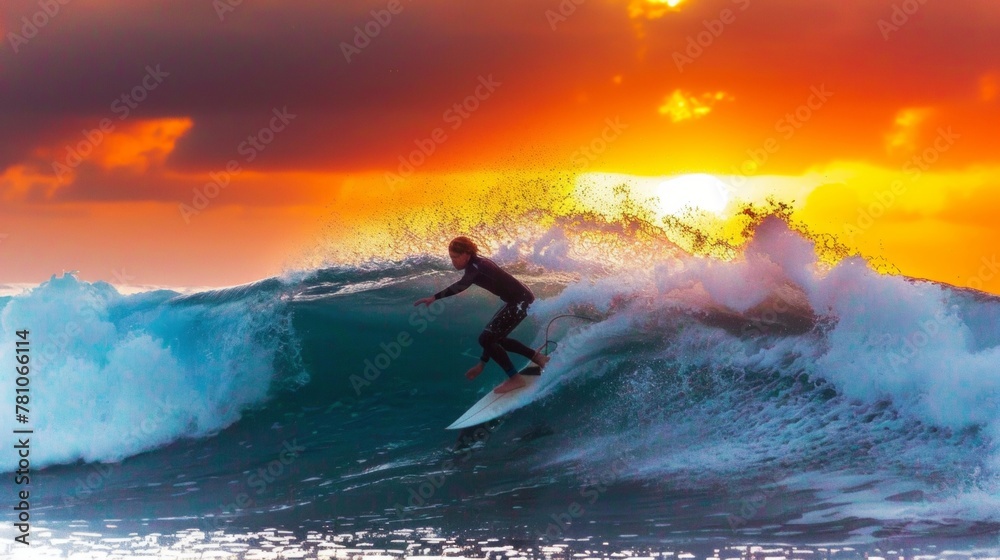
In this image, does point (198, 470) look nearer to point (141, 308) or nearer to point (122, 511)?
point (122, 511)

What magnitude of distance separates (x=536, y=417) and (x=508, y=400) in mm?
325

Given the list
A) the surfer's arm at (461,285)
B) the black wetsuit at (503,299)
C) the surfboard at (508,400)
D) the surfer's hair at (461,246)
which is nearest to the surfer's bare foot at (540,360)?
the surfboard at (508,400)

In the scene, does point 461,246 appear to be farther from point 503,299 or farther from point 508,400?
point 508,400

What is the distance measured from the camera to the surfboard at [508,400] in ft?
28.8

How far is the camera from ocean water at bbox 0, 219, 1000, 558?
6.30 metres

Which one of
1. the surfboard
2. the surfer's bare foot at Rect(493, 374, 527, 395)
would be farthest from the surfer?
the surfboard

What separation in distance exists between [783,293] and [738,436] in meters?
2.46

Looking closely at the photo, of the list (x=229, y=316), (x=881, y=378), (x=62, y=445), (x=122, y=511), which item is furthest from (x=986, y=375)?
(x=62, y=445)

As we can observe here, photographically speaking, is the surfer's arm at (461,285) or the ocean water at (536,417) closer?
the ocean water at (536,417)

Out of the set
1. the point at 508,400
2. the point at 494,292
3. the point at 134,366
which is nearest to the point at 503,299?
the point at 494,292

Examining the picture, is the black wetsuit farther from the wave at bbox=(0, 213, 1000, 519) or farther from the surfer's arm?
the wave at bbox=(0, 213, 1000, 519)

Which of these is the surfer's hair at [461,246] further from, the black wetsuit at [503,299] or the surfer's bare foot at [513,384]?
the surfer's bare foot at [513,384]

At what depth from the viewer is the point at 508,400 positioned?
8820 mm

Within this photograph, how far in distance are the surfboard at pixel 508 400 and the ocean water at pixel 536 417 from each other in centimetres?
18
